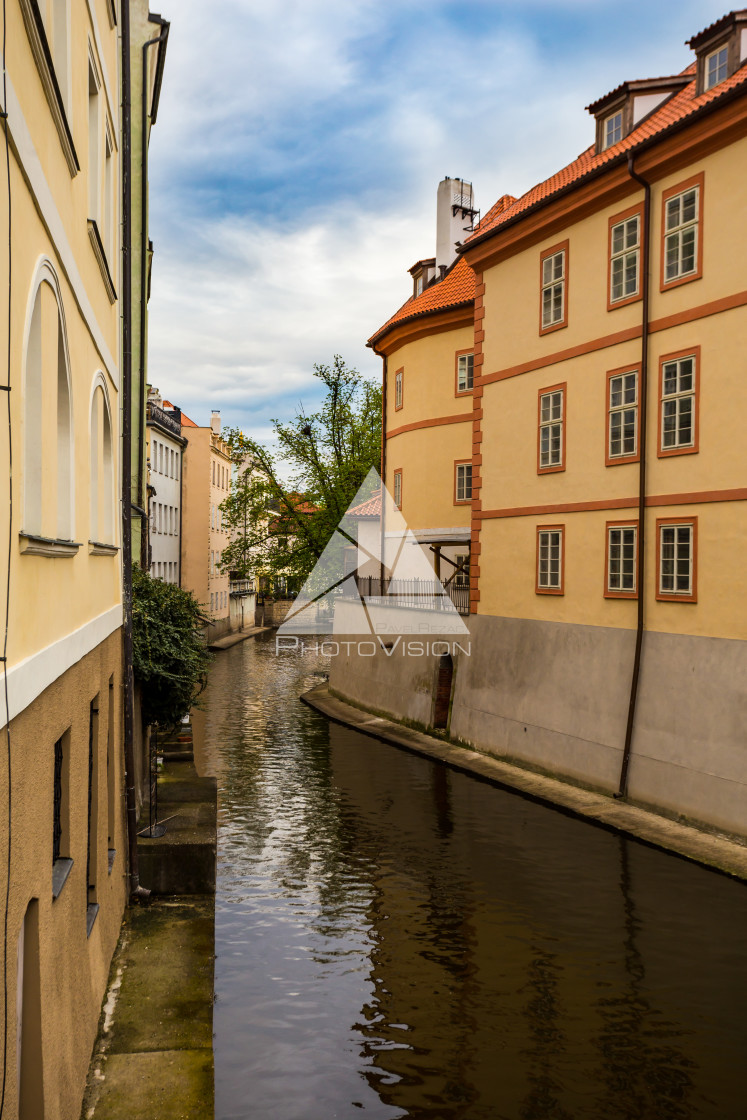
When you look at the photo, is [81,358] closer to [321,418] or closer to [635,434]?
[635,434]

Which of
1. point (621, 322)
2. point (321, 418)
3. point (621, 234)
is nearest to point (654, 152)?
point (621, 234)

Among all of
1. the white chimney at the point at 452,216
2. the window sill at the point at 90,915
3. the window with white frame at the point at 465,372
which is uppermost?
the white chimney at the point at 452,216

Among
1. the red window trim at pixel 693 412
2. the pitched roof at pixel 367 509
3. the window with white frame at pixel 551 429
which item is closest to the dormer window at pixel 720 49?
the red window trim at pixel 693 412

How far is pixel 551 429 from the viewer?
20734 mm

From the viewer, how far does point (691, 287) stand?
1658cm

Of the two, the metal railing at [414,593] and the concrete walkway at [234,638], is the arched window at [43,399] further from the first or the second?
the concrete walkway at [234,638]

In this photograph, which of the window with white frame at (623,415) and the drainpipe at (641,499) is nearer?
the drainpipe at (641,499)

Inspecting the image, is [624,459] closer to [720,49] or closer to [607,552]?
[607,552]

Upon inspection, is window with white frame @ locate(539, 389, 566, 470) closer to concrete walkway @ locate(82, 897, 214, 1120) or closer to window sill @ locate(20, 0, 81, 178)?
concrete walkway @ locate(82, 897, 214, 1120)

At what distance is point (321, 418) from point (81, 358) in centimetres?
3946

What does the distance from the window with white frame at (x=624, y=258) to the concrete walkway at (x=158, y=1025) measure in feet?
43.9

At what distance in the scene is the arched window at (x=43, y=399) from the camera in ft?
16.8

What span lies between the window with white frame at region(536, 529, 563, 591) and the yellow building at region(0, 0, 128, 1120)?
39.9 feet

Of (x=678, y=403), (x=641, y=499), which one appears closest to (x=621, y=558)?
(x=641, y=499)
